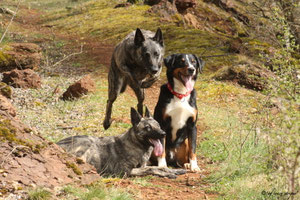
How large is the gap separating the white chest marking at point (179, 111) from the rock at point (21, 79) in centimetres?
680

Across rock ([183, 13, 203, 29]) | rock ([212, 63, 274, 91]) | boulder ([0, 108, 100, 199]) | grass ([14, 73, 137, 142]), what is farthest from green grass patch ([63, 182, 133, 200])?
rock ([183, 13, 203, 29])

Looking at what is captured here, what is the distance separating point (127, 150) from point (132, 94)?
7565mm

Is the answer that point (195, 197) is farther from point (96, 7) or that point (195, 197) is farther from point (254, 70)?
point (96, 7)

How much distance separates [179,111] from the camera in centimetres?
666

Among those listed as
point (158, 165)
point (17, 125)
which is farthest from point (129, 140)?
point (17, 125)

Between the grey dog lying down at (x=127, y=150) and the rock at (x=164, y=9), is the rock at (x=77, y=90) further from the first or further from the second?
the rock at (x=164, y=9)

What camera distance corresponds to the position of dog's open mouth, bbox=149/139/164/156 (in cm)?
620

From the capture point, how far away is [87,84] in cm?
1250

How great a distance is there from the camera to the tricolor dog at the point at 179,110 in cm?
653

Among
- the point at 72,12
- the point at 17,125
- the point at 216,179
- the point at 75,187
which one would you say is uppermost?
the point at 17,125

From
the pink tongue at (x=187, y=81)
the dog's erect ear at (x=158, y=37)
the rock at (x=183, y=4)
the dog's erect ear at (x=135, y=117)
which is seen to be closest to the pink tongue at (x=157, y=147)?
the dog's erect ear at (x=135, y=117)

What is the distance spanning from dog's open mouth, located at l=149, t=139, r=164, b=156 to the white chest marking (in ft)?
2.04

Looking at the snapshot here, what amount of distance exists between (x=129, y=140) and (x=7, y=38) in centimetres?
1877

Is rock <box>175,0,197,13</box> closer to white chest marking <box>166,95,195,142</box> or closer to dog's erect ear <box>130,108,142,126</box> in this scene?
white chest marking <box>166,95,195,142</box>
